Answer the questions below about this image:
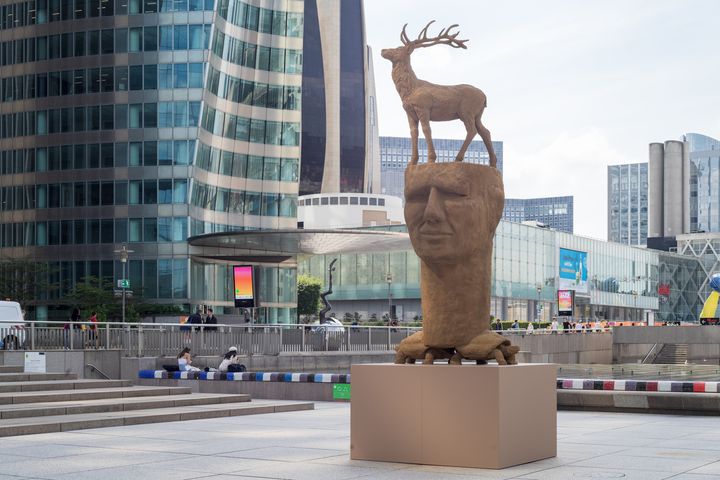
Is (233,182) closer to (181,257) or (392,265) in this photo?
(181,257)

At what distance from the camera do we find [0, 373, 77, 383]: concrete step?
24.7m

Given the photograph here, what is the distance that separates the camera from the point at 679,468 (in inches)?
482

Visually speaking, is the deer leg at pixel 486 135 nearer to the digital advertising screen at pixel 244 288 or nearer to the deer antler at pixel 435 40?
the deer antler at pixel 435 40

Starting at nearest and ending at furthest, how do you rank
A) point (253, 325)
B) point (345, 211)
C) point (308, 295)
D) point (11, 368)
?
point (11, 368) < point (253, 325) < point (308, 295) < point (345, 211)

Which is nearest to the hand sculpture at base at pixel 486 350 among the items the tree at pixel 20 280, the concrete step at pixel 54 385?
the concrete step at pixel 54 385

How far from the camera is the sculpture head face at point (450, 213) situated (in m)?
13.9

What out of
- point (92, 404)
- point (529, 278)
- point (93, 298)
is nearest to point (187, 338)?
point (92, 404)

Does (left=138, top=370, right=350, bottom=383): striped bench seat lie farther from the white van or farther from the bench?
the white van

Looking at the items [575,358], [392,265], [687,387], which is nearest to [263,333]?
[687,387]

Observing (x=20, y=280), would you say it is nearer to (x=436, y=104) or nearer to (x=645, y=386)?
(x=645, y=386)

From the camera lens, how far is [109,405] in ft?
69.3

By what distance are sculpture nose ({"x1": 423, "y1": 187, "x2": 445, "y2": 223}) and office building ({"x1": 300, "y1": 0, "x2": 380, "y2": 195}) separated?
177358 millimetres

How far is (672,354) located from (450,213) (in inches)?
2602

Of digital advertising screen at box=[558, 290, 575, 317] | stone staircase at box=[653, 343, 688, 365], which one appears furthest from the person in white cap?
stone staircase at box=[653, 343, 688, 365]
